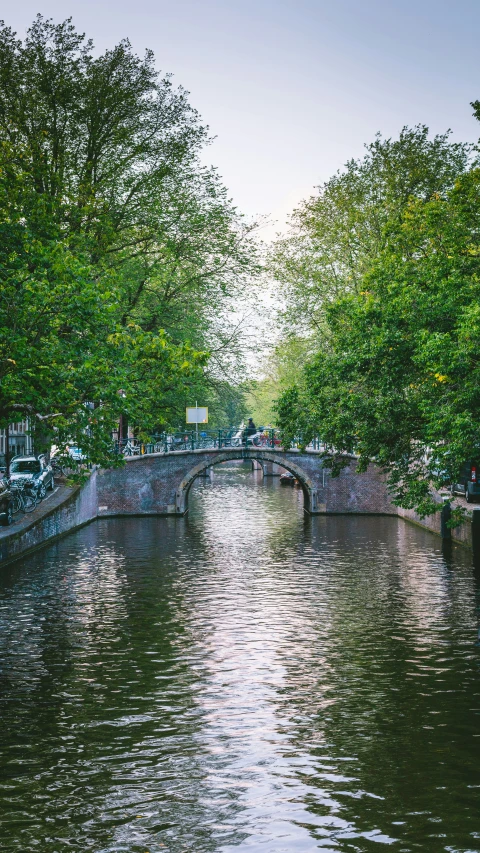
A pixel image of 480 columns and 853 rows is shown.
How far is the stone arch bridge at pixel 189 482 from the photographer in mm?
45000

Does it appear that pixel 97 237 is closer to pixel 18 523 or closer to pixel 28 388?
pixel 18 523

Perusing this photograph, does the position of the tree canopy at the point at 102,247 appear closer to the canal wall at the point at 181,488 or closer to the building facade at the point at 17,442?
the canal wall at the point at 181,488

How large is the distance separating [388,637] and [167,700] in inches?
229

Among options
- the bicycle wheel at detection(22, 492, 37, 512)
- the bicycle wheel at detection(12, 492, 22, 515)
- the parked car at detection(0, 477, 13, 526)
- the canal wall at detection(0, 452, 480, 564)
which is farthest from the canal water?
the canal wall at detection(0, 452, 480, 564)

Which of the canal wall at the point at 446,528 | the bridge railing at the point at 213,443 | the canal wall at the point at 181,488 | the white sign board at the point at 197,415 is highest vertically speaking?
the white sign board at the point at 197,415

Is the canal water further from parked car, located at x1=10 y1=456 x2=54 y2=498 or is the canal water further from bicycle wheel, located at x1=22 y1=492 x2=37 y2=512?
parked car, located at x1=10 y1=456 x2=54 y2=498

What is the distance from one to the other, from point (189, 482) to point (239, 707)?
31.8 metres

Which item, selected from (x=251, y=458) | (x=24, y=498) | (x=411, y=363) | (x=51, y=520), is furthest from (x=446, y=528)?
(x=24, y=498)

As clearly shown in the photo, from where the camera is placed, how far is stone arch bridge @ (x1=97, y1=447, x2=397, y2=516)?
45.0m

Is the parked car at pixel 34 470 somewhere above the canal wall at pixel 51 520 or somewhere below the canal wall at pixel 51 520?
above

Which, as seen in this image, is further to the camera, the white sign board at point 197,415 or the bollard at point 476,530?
the white sign board at point 197,415

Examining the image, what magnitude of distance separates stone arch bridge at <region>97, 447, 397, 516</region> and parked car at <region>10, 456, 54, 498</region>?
5.71 m

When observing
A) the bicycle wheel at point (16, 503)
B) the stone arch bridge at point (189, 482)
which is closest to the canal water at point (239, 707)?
the bicycle wheel at point (16, 503)

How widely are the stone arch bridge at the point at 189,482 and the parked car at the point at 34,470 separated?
5.71 metres
